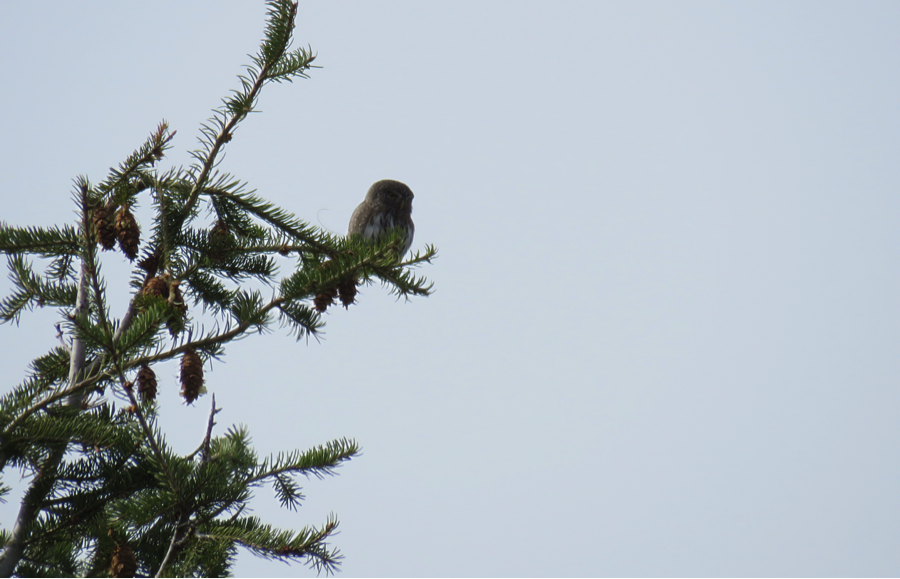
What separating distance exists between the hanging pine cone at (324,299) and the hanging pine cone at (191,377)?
1.47 ft

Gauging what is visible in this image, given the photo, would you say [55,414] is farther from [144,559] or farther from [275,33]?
[275,33]

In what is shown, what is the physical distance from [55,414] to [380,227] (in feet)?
12.3

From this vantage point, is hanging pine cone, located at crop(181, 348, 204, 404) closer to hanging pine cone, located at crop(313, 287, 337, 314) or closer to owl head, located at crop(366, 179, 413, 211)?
hanging pine cone, located at crop(313, 287, 337, 314)

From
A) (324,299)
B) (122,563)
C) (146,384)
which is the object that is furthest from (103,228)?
(122,563)

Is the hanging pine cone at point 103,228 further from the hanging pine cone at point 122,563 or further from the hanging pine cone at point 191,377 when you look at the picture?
the hanging pine cone at point 122,563

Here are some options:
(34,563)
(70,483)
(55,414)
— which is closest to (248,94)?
(55,414)

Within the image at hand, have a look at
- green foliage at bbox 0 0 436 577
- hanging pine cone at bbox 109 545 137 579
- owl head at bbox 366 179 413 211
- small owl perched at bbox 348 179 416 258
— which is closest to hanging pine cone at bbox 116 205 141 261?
green foliage at bbox 0 0 436 577

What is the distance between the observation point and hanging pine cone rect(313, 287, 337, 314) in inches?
84.3

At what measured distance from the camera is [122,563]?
5.47 feet

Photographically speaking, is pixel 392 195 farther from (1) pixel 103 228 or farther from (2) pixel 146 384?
(2) pixel 146 384

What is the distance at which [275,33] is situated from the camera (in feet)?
7.04

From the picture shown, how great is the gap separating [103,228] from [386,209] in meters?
3.71

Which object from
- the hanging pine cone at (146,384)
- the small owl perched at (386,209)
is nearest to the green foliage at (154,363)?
the hanging pine cone at (146,384)

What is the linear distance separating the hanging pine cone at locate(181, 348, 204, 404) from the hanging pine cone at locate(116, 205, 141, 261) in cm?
43
